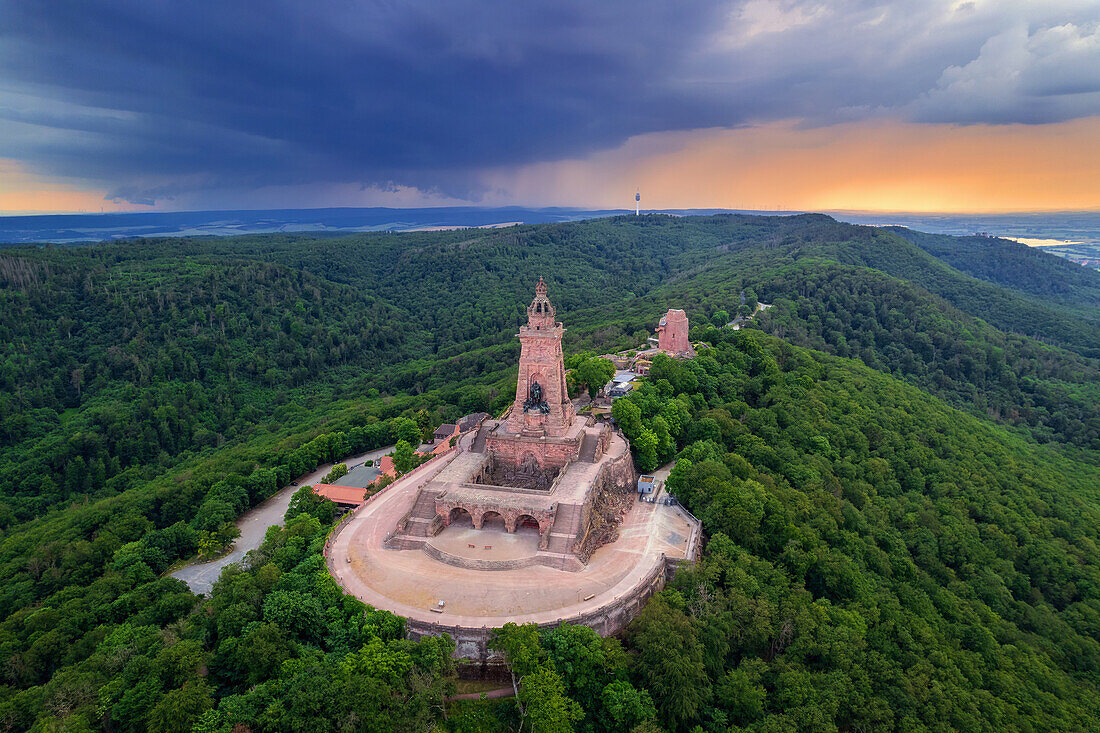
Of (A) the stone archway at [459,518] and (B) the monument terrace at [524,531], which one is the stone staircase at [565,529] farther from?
(A) the stone archway at [459,518]

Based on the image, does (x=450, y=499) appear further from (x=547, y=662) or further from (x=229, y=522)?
(x=229, y=522)

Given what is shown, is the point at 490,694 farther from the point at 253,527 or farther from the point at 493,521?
the point at 253,527

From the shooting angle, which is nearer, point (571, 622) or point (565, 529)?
point (571, 622)

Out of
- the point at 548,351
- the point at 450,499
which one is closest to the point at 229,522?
the point at 450,499

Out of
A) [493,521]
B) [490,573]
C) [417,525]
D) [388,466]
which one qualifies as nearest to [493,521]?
[493,521]

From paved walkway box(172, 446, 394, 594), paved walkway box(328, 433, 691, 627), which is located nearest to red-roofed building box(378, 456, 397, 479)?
paved walkway box(172, 446, 394, 594)
